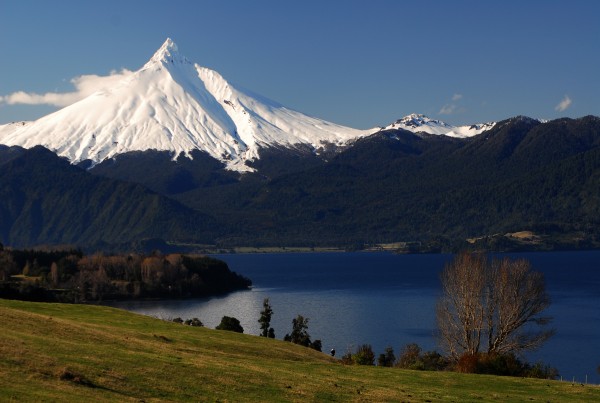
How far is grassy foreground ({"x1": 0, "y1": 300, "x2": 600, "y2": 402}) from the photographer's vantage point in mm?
28234


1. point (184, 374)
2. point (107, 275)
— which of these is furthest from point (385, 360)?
point (107, 275)

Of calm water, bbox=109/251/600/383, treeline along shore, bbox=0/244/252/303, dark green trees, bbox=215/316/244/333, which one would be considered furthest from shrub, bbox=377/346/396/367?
treeline along shore, bbox=0/244/252/303

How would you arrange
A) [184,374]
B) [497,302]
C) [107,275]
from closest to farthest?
[184,374] → [497,302] → [107,275]

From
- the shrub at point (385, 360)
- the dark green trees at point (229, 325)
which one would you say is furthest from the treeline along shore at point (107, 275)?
the shrub at point (385, 360)

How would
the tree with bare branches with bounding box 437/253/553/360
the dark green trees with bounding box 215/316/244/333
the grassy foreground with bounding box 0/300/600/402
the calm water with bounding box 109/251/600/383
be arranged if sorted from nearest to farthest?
the grassy foreground with bounding box 0/300/600/402, the tree with bare branches with bounding box 437/253/553/360, the dark green trees with bounding box 215/316/244/333, the calm water with bounding box 109/251/600/383

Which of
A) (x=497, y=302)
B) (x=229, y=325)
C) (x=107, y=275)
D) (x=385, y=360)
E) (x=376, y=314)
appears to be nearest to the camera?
(x=497, y=302)

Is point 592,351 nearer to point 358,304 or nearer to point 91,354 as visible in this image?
point 358,304

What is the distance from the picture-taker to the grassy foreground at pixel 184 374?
2823 cm

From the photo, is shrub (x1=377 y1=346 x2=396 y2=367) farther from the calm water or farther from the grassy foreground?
the grassy foreground

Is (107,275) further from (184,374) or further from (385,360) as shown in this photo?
(184,374)

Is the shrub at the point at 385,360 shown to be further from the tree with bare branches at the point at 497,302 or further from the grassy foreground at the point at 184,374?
the grassy foreground at the point at 184,374

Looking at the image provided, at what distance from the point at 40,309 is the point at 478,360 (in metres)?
25.7

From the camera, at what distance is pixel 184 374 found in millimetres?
32688

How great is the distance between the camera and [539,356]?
94375 millimetres
